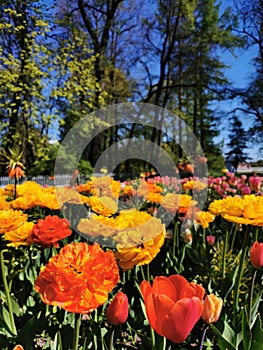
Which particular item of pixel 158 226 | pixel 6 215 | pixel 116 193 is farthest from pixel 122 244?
pixel 116 193

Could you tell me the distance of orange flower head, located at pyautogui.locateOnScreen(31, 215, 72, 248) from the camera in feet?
5.06

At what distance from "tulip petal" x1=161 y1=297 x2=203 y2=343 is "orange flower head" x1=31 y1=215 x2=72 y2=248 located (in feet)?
3.20

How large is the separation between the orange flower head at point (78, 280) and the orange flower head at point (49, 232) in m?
0.65

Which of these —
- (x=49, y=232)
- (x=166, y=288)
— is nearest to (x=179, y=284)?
(x=166, y=288)

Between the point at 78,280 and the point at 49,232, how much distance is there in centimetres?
76

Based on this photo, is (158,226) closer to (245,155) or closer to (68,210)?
(68,210)

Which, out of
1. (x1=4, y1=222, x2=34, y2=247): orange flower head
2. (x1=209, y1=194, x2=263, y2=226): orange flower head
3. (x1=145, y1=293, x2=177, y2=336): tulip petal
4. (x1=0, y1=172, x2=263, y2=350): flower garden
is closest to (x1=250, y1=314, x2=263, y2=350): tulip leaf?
(x1=0, y1=172, x2=263, y2=350): flower garden

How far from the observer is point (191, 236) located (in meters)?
2.49

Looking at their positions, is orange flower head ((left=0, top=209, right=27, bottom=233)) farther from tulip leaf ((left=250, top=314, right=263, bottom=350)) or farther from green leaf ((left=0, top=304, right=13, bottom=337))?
tulip leaf ((left=250, top=314, right=263, bottom=350))

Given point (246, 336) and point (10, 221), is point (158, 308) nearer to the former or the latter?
point (246, 336)

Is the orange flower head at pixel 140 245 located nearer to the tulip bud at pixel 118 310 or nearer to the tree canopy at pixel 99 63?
the tulip bud at pixel 118 310

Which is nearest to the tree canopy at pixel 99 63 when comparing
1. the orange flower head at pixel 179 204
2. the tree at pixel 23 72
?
the tree at pixel 23 72

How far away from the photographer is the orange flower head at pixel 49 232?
60.7 inches

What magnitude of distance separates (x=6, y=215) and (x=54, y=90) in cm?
1191
